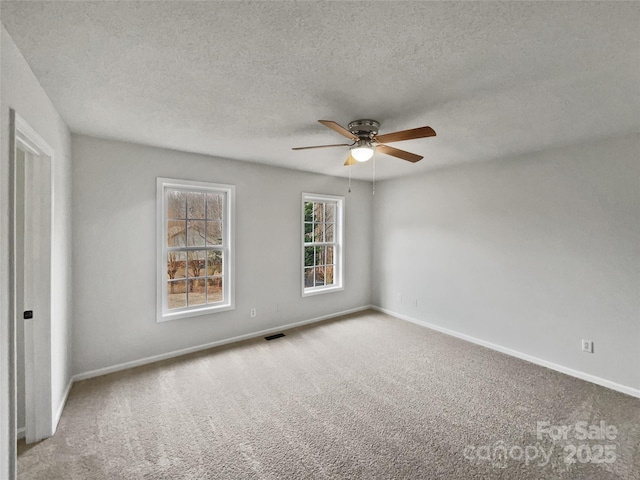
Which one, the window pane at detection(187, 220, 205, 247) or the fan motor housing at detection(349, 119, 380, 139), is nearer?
the fan motor housing at detection(349, 119, 380, 139)

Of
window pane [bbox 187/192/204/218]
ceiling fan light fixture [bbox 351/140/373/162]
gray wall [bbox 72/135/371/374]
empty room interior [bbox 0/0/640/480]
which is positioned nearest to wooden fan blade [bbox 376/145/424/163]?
empty room interior [bbox 0/0/640/480]

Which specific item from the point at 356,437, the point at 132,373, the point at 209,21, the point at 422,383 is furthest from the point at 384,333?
the point at 209,21

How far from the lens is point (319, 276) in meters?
4.91

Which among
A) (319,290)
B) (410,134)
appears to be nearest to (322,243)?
(319,290)

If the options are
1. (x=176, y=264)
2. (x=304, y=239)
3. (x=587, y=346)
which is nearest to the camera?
(x=587, y=346)

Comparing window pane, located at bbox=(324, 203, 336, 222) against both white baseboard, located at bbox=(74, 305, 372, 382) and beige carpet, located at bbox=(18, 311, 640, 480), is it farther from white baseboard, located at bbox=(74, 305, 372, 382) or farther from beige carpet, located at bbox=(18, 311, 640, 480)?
beige carpet, located at bbox=(18, 311, 640, 480)

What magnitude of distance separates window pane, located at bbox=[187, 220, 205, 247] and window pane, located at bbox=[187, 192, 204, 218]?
3.6 inches

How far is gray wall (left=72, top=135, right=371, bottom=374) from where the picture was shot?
286 cm

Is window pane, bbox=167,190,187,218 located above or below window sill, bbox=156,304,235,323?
above

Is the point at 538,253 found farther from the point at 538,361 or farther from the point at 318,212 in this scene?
the point at 318,212

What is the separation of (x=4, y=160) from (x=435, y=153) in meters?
3.66

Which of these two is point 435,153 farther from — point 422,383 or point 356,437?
point 356,437

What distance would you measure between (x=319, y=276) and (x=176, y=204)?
8.24ft

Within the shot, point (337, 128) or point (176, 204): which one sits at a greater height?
point (337, 128)
